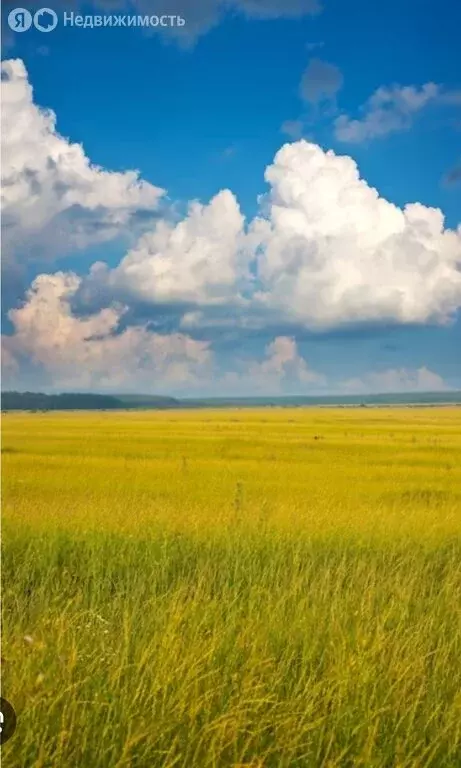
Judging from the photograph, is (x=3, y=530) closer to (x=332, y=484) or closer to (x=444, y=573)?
(x=444, y=573)

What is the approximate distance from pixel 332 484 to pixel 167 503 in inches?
263

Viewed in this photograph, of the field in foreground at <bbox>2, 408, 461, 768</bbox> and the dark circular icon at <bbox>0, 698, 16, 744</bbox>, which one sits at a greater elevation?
the dark circular icon at <bbox>0, 698, 16, 744</bbox>

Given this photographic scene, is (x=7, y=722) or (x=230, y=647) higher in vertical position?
(x=7, y=722)

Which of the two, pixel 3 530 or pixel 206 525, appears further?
pixel 206 525

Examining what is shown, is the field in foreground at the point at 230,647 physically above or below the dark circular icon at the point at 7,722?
below

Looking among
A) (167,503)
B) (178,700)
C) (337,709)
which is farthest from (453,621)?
(167,503)

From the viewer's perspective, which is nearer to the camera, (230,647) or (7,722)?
(7,722)

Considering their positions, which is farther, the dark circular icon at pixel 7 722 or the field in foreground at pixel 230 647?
the field in foreground at pixel 230 647

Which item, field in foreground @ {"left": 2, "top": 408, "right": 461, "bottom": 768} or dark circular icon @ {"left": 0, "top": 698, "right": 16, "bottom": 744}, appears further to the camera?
field in foreground @ {"left": 2, "top": 408, "right": 461, "bottom": 768}

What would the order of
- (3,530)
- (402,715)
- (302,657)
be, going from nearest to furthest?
(402,715), (302,657), (3,530)

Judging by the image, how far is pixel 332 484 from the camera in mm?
23375

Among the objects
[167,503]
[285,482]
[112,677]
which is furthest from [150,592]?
[285,482]

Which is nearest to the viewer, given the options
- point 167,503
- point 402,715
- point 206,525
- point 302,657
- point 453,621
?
point 402,715

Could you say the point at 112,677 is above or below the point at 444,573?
above
